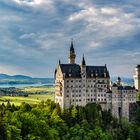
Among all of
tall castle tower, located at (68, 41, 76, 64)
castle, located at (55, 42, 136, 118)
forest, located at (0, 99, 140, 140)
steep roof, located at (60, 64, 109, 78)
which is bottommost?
forest, located at (0, 99, 140, 140)

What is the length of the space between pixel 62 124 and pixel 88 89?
2798 centimetres

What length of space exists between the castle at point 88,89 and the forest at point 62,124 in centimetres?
486

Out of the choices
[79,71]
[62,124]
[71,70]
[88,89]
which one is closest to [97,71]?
[79,71]

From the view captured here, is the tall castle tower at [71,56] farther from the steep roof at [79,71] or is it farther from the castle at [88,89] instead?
the steep roof at [79,71]

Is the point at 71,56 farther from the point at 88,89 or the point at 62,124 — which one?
the point at 62,124

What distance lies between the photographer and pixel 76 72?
141500 mm

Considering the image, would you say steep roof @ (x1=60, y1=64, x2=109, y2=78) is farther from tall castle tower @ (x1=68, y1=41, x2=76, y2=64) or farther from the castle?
tall castle tower @ (x1=68, y1=41, x2=76, y2=64)

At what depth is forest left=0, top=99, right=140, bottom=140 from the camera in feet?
324

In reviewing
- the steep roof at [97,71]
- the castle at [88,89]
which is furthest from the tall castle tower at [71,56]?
the steep roof at [97,71]

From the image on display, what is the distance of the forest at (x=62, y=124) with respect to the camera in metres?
98.7

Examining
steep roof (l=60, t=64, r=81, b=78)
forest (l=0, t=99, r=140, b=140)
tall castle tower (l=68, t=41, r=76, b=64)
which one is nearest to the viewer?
forest (l=0, t=99, r=140, b=140)

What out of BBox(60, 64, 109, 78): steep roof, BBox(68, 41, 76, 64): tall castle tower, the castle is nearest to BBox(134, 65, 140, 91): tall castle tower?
the castle

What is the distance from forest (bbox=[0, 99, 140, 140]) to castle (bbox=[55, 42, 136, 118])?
4.86 metres

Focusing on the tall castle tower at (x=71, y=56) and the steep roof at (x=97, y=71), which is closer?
the steep roof at (x=97, y=71)
